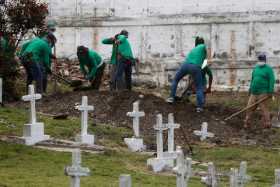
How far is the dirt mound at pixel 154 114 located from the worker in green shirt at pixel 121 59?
5.27ft

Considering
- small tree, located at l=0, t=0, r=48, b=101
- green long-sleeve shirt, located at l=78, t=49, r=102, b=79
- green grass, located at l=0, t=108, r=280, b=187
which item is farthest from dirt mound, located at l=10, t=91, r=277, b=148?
small tree, located at l=0, t=0, r=48, b=101

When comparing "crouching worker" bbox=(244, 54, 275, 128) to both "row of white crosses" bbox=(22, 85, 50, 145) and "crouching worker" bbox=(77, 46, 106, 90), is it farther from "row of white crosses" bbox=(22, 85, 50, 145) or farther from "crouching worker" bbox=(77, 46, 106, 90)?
"row of white crosses" bbox=(22, 85, 50, 145)

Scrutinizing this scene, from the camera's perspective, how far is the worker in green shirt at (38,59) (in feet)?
67.6

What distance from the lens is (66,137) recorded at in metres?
16.8

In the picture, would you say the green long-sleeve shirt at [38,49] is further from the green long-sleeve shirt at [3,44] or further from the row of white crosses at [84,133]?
the row of white crosses at [84,133]

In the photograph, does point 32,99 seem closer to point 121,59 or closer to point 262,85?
point 262,85

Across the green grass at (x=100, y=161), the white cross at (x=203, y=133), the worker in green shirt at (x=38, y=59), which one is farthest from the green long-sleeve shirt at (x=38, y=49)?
the white cross at (x=203, y=133)

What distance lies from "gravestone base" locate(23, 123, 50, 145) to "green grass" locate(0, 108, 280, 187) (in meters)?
0.52

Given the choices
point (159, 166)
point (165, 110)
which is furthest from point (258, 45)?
point (159, 166)

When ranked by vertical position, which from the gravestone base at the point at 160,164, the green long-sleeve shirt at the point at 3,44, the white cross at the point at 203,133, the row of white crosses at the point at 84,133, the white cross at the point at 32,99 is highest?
the green long-sleeve shirt at the point at 3,44

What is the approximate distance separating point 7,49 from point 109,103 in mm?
4247

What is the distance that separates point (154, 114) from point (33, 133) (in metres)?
4.19

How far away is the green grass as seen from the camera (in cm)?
1289

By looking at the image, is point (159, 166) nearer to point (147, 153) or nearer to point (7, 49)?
point (147, 153)
